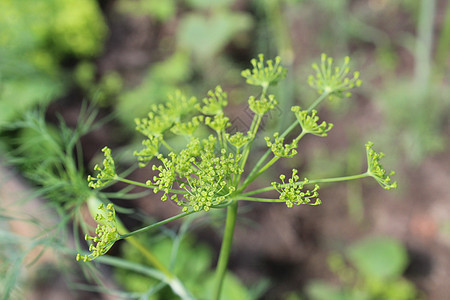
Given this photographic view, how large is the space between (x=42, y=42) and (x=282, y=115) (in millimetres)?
2906

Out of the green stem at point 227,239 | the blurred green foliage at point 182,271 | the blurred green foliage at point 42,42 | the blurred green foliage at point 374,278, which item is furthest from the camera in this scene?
the blurred green foliage at point 42,42

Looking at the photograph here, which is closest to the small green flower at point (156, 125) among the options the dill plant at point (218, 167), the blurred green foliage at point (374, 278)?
the dill plant at point (218, 167)

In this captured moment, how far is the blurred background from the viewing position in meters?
3.02

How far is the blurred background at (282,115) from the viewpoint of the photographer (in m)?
3.02

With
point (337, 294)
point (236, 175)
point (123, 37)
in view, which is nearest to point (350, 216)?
point (337, 294)

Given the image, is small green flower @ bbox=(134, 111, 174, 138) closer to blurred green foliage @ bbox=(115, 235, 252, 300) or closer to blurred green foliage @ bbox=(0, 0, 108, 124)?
blurred green foliage @ bbox=(115, 235, 252, 300)

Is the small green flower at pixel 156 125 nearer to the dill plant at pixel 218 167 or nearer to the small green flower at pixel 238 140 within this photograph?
the dill plant at pixel 218 167

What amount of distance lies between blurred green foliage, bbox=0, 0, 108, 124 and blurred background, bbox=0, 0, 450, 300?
0.05 feet

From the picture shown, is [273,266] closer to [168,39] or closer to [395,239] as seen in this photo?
[395,239]

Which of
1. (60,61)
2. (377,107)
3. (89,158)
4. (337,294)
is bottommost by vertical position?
(337,294)

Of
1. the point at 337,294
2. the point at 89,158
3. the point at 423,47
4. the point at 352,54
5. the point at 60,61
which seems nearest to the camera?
the point at 337,294

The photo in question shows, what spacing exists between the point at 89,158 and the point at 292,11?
8.15ft

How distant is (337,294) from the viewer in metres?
2.97

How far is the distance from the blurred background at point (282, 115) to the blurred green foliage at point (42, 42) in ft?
0.05
